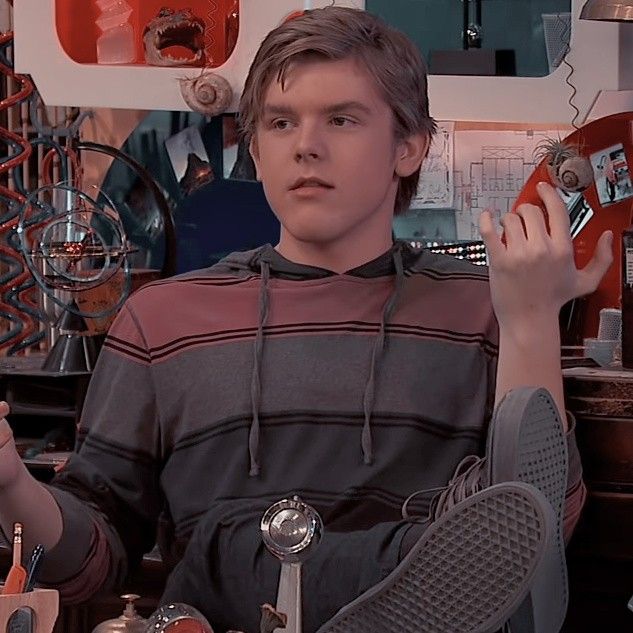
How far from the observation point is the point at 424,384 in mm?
1585

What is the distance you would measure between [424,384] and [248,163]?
41.2 inches

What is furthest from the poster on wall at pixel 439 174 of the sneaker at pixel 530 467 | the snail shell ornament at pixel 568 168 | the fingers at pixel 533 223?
the sneaker at pixel 530 467

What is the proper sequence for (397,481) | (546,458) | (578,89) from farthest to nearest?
(578,89)
(397,481)
(546,458)

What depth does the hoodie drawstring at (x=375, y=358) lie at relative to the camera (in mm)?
1545

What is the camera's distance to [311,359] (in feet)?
5.23

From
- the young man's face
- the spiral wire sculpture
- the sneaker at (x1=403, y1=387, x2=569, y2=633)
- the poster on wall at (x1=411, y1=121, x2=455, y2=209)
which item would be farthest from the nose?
the spiral wire sculpture

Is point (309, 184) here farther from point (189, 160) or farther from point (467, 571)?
point (189, 160)

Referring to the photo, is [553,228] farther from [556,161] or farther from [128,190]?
[128,190]

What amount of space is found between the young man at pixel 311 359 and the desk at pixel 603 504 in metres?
0.21

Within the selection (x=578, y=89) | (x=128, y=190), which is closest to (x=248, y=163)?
(x=128, y=190)

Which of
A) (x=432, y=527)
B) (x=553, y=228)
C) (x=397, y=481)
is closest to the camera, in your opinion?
(x=432, y=527)

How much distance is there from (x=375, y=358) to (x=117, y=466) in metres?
0.31

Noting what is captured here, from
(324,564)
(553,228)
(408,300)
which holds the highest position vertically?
(553,228)

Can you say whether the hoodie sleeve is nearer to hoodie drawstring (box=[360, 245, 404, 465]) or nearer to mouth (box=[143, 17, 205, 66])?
hoodie drawstring (box=[360, 245, 404, 465])
